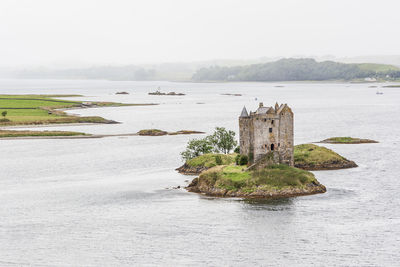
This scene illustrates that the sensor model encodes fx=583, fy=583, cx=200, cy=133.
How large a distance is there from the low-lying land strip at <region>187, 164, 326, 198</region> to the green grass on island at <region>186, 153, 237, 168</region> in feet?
31.2

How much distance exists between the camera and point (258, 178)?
8181cm

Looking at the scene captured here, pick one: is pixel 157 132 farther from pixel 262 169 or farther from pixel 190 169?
pixel 262 169

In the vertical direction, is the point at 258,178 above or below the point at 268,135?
below

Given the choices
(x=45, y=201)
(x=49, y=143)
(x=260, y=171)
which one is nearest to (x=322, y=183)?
(x=260, y=171)

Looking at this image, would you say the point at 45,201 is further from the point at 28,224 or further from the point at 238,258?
the point at 238,258

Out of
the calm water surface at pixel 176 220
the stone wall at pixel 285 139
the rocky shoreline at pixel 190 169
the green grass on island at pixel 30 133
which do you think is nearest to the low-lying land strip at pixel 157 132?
the green grass on island at pixel 30 133

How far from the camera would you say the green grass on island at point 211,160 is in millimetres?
95938

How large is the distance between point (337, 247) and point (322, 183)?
29.4 meters

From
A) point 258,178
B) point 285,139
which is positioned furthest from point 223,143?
point 258,178

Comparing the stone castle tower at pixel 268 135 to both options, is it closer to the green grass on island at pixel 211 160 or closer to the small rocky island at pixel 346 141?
the green grass on island at pixel 211 160

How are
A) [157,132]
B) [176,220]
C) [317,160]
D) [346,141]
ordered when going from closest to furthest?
[176,220]
[317,160]
[346,141]
[157,132]

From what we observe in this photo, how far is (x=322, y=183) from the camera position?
87.9 meters

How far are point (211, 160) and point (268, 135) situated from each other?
46.2ft

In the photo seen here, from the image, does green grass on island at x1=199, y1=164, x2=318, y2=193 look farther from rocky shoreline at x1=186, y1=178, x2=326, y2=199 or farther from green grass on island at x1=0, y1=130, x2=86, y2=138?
green grass on island at x1=0, y1=130, x2=86, y2=138
